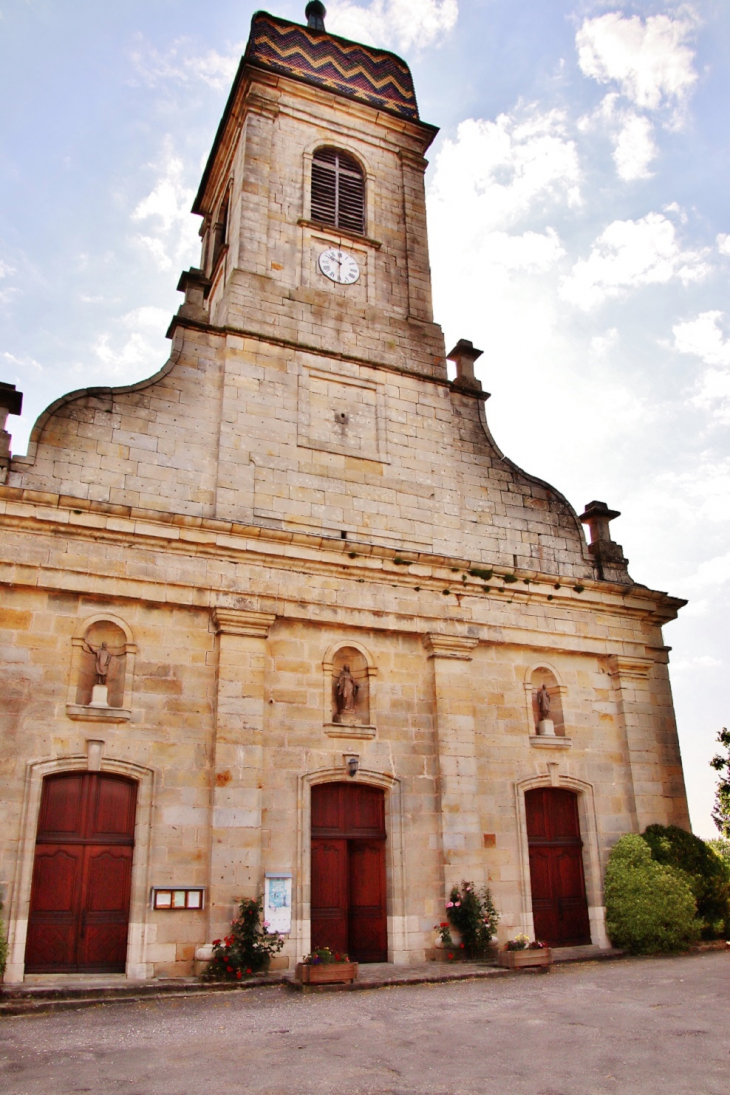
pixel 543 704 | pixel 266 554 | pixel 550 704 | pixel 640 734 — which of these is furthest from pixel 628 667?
pixel 266 554

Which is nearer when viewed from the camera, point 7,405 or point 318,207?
point 7,405

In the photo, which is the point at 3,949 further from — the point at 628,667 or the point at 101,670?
the point at 628,667

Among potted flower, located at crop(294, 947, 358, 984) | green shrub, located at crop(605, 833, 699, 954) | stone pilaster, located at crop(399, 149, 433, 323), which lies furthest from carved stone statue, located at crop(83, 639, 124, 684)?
stone pilaster, located at crop(399, 149, 433, 323)

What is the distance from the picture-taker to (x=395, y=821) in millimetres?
12414

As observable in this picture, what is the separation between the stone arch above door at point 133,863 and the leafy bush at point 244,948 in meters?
0.85

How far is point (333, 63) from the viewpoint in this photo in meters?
17.7

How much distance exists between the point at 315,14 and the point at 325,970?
774 inches

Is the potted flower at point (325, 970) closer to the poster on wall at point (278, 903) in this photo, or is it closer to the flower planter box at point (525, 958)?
the poster on wall at point (278, 903)

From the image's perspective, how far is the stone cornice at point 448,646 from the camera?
44.0ft

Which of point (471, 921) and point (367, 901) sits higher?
point (367, 901)

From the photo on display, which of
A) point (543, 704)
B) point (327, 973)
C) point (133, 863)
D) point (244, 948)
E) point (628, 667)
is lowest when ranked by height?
point (327, 973)

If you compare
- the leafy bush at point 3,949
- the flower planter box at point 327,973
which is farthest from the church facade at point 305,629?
the flower planter box at point 327,973

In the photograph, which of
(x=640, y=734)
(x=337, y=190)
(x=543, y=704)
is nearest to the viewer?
(x=543, y=704)

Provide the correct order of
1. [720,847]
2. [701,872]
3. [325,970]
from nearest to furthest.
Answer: [325,970] → [701,872] → [720,847]
